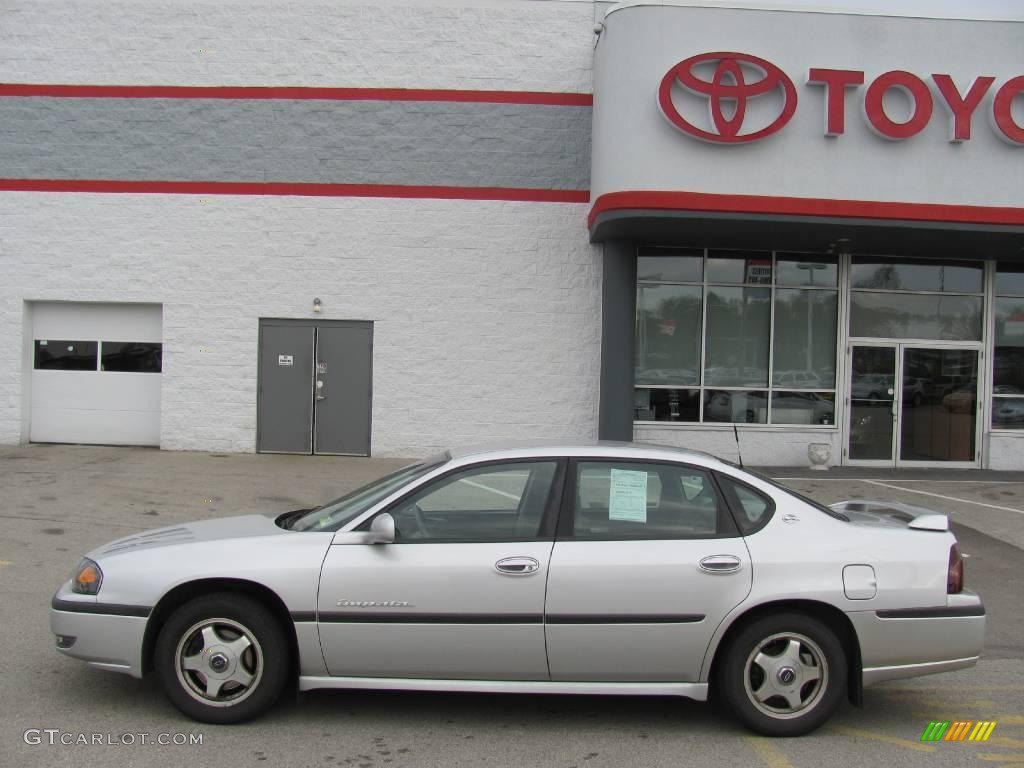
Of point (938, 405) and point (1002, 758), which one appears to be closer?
point (1002, 758)

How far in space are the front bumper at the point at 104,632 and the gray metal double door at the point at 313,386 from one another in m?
9.58

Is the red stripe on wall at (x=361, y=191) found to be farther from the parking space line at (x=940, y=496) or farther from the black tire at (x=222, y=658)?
the black tire at (x=222, y=658)

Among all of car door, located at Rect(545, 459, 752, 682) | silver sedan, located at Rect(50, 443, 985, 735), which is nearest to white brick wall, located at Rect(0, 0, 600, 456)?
silver sedan, located at Rect(50, 443, 985, 735)

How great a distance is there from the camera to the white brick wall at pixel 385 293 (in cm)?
1393

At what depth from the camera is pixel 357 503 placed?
4.98 meters

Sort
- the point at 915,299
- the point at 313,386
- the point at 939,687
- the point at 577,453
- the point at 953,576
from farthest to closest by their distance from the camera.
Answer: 1. the point at 915,299
2. the point at 313,386
3. the point at 939,687
4. the point at 577,453
5. the point at 953,576

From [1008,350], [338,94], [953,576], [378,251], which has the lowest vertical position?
[953,576]

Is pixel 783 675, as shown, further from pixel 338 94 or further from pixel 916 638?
pixel 338 94

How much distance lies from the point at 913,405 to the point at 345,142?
999 cm

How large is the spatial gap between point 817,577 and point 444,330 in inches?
394

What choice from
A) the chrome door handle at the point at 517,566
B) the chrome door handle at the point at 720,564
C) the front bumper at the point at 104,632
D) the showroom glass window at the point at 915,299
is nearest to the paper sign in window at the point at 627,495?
the chrome door handle at the point at 720,564

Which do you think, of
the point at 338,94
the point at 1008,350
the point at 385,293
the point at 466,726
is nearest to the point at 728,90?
the point at 385,293

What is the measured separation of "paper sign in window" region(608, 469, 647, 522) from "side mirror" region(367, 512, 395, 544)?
111 centimetres

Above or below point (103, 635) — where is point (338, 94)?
above
